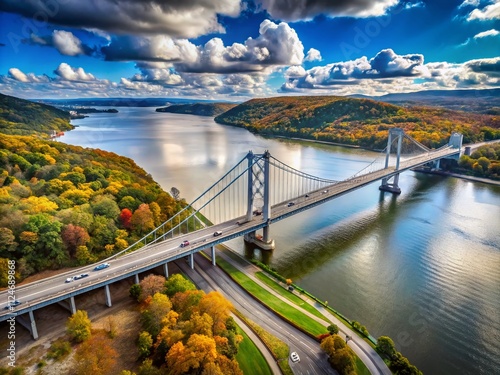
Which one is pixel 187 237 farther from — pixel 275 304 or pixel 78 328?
pixel 78 328

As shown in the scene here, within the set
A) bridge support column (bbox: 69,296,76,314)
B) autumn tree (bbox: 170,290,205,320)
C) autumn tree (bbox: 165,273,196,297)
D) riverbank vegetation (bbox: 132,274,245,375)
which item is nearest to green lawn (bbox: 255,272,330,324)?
riverbank vegetation (bbox: 132,274,245,375)

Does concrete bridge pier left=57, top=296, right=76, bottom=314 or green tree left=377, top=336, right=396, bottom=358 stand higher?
concrete bridge pier left=57, top=296, right=76, bottom=314

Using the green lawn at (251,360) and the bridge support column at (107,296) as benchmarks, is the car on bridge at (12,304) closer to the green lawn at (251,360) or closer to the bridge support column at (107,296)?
the bridge support column at (107,296)

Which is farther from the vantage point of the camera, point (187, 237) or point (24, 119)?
point (24, 119)

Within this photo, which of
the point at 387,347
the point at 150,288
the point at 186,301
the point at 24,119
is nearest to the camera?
the point at 387,347

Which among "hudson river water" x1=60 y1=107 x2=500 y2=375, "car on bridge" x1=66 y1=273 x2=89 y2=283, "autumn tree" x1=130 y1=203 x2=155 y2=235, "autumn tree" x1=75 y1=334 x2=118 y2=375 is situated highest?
"autumn tree" x1=130 y1=203 x2=155 y2=235

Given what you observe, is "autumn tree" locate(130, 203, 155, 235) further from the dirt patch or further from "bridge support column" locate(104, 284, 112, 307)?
"bridge support column" locate(104, 284, 112, 307)

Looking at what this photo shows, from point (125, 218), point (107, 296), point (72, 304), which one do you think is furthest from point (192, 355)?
point (125, 218)
